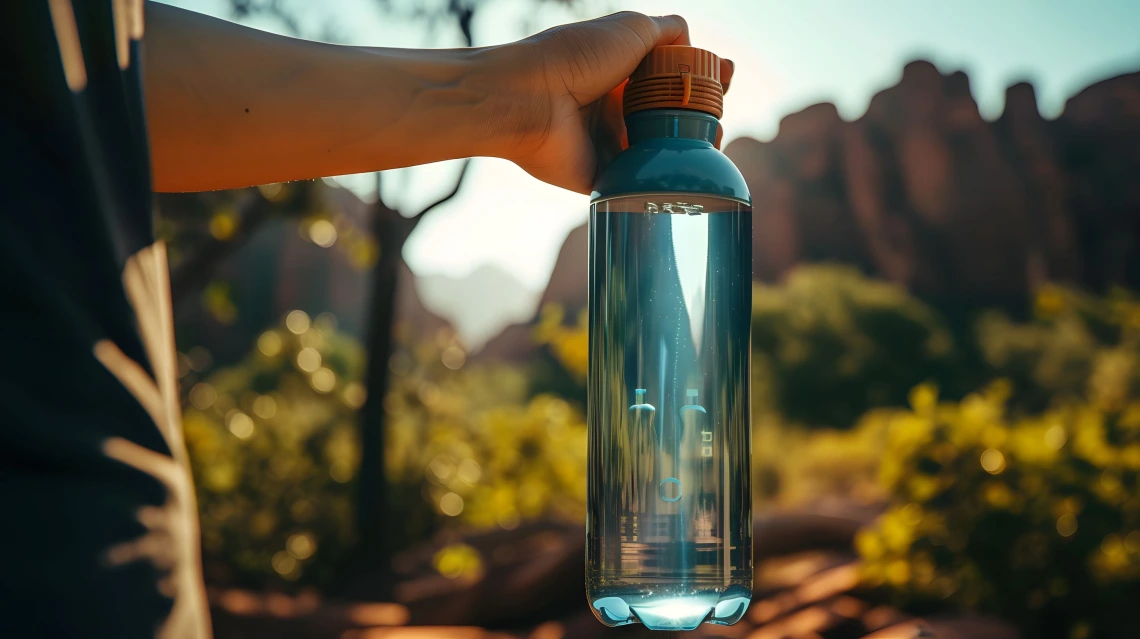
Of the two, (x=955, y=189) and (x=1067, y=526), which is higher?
(x=955, y=189)

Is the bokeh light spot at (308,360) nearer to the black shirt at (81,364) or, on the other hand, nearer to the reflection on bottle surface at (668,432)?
the reflection on bottle surface at (668,432)

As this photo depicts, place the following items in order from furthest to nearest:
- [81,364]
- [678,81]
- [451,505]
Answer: [451,505] → [678,81] → [81,364]

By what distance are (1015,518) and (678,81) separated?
340cm

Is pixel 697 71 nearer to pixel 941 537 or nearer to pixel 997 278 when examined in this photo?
pixel 941 537

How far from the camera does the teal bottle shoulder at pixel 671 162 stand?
55.7 inches

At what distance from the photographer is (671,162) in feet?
4.66

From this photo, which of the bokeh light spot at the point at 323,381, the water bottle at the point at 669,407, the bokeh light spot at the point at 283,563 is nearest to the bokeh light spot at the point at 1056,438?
the water bottle at the point at 669,407

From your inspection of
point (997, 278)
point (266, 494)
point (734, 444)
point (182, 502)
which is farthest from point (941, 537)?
point (997, 278)

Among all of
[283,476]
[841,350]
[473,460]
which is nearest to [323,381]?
[283,476]

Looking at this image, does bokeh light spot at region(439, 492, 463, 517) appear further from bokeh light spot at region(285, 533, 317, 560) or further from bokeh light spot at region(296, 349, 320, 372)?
bokeh light spot at region(296, 349, 320, 372)

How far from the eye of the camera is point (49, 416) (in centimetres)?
64

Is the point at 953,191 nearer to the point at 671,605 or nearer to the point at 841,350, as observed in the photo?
the point at 841,350

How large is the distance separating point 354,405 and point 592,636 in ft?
17.6

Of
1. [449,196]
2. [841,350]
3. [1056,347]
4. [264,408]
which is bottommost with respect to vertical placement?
[264,408]
